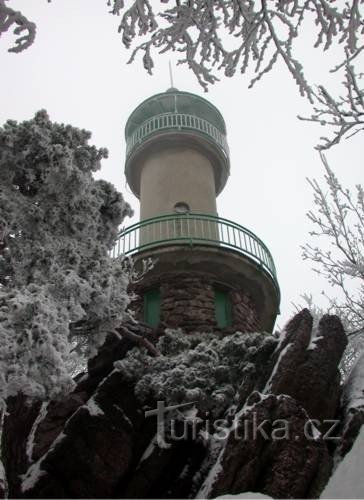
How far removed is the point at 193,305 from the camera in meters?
12.3

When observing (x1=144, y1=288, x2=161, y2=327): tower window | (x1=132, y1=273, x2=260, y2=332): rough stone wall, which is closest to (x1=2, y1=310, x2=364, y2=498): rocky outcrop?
(x1=132, y1=273, x2=260, y2=332): rough stone wall

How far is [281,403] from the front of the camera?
6.57m

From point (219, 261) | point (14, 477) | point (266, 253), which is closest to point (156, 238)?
point (219, 261)

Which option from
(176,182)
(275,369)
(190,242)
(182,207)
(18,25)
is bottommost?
(275,369)

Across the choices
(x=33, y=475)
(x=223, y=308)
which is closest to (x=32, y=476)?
(x=33, y=475)

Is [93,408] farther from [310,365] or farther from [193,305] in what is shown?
[193,305]

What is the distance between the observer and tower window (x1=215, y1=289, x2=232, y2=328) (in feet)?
41.1

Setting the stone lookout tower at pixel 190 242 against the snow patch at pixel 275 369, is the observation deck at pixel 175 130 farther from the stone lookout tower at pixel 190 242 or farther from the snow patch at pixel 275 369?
the snow patch at pixel 275 369

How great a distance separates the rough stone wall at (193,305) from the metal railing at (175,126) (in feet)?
20.6

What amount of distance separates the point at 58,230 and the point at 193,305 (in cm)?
563

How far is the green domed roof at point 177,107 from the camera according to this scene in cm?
1848

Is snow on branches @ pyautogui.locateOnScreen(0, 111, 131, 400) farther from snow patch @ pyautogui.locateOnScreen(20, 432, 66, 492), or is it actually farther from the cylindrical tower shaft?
the cylindrical tower shaft

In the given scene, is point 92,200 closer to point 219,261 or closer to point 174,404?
point 174,404

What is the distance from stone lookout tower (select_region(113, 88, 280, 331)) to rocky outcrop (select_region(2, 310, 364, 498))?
10.5 feet
